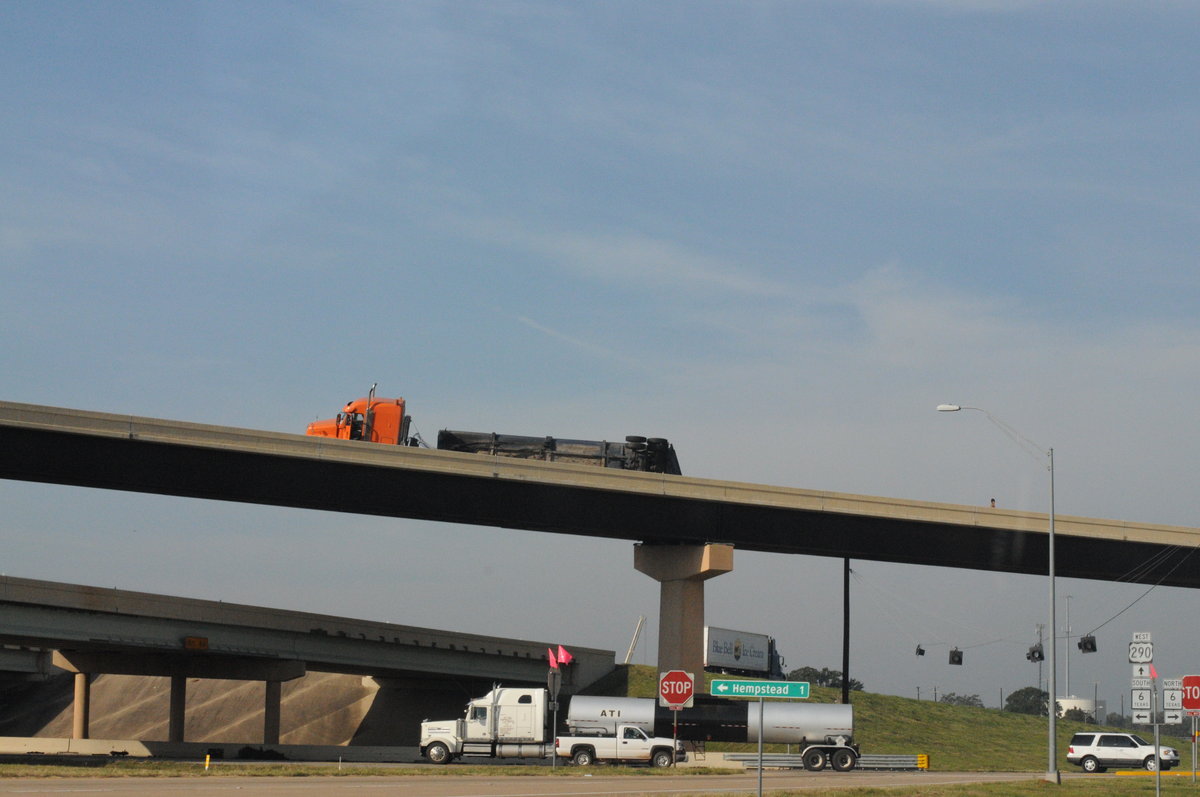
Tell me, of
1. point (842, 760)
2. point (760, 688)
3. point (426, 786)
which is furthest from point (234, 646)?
point (760, 688)

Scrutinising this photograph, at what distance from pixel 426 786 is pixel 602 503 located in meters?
26.5

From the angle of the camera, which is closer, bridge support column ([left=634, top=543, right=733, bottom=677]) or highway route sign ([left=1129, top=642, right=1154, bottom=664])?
highway route sign ([left=1129, top=642, right=1154, bottom=664])

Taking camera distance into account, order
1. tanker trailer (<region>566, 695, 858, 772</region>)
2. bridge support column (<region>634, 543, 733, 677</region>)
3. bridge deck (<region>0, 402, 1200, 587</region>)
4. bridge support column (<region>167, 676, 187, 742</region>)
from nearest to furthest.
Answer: tanker trailer (<region>566, 695, 858, 772</region>) → bridge deck (<region>0, 402, 1200, 587</region>) → bridge support column (<region>634, 543, 733, 677</region>) → bridge support column (<region>167, 676, 187, 742</region>)

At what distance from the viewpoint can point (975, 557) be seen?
6297 centimetres

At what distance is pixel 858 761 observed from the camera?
1959 inches

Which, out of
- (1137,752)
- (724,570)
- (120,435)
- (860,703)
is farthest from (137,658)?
(1137,752)

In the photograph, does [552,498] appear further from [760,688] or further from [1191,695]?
[760,688]

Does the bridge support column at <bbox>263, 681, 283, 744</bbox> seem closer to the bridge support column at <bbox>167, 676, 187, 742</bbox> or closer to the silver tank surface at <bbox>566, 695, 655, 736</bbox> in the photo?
the bridge support column at <bbox>167, 676, 187, 742</bbox>

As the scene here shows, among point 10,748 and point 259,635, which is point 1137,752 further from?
point 10,748

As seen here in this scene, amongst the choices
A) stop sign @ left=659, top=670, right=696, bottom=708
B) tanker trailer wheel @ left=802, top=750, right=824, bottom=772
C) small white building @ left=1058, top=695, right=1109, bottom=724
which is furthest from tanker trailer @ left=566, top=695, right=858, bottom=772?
small white building @ left=1058, top=695, right=1109, bottom=724

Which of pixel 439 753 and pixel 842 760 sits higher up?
pixel 842 760

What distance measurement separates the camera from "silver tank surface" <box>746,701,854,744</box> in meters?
49.2

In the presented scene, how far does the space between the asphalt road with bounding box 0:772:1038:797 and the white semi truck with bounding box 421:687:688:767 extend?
7.40 metres

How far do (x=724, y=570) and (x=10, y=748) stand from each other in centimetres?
3457
